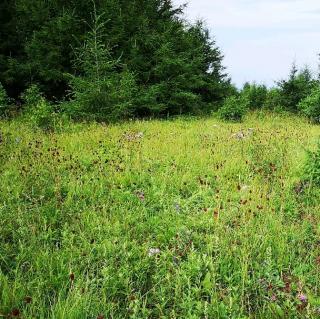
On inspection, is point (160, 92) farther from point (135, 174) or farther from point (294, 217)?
point (294, 217)

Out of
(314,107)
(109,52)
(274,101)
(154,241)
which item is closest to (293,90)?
(274,101)

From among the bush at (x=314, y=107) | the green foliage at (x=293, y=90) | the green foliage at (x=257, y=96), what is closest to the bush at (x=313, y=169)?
the bush at (x=314, y=107)

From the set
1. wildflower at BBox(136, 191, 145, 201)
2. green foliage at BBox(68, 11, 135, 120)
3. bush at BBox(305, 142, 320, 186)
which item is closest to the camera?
wildflower at BBox(136, 191, 145, 201)

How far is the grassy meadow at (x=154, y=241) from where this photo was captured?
3.14 meters

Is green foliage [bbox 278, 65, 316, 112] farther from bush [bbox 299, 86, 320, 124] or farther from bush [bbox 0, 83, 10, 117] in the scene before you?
bush [bbox 0, 83, 10, 117]

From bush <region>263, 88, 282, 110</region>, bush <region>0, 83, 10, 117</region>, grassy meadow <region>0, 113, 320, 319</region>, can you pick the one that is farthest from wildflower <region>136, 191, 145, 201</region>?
bush <region>263, 88, 282, 110</region>

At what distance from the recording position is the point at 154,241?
4191mm

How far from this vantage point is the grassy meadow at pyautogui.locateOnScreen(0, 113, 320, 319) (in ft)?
10.3

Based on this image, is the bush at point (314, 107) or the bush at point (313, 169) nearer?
the bush at point (313, 169)

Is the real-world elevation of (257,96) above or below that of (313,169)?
above

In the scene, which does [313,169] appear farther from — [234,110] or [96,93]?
[234,110]

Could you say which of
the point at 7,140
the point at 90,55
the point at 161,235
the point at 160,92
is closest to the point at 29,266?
the point at 161,235

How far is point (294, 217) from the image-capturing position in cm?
495

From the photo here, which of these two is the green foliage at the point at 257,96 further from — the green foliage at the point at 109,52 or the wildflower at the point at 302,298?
the wildflower at the point at 302,298
